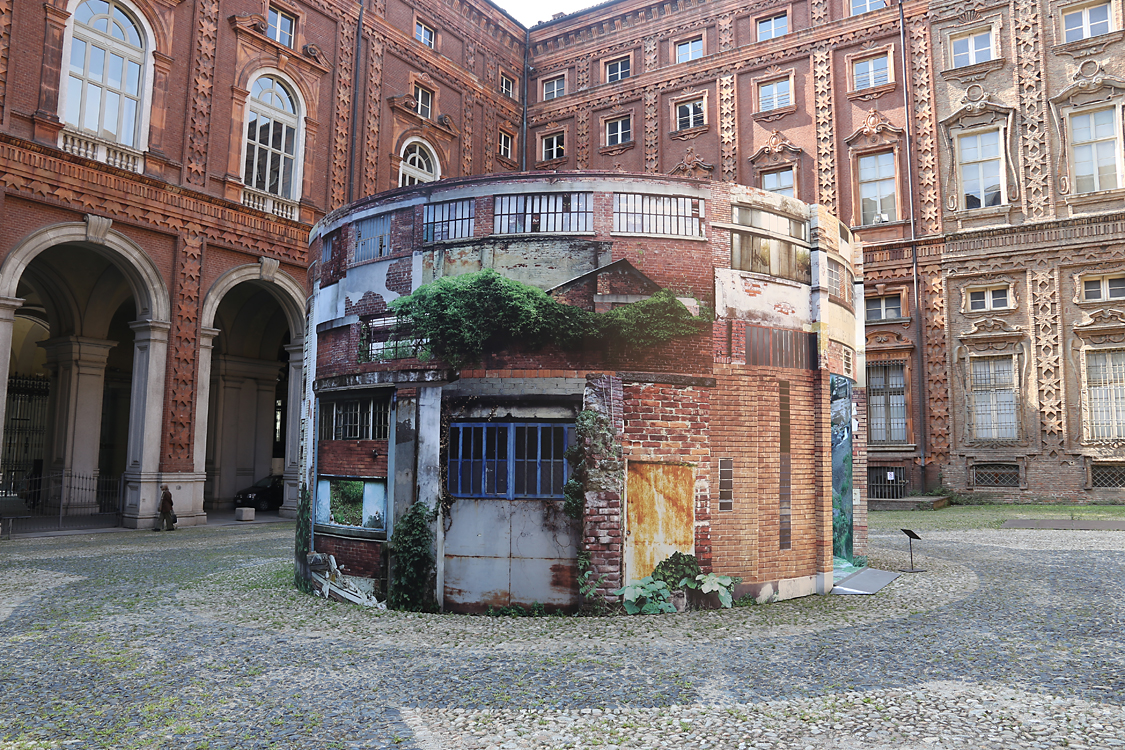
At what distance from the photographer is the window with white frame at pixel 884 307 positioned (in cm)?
2761

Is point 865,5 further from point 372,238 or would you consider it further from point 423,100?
point 372,238

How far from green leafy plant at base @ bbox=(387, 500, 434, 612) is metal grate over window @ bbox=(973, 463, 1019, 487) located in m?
Result: 22.9

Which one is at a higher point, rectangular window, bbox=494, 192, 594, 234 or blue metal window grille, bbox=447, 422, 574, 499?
rectangular window, bbox=494, 192, 594, 234

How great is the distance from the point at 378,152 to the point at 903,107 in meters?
20.2

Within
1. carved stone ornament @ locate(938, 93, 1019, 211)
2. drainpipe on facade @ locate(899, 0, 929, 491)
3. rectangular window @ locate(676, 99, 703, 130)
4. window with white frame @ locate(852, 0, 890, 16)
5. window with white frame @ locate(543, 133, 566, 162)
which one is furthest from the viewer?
window with white frame @ locate(543, 133, 566, 162)


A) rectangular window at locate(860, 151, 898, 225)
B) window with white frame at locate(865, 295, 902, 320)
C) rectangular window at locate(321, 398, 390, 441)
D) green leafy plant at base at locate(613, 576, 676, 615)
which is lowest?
green leafy plant at base at locate(613, 576, 676, 615)

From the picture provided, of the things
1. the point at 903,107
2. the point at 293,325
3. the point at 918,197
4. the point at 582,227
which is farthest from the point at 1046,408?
the point at 293,325

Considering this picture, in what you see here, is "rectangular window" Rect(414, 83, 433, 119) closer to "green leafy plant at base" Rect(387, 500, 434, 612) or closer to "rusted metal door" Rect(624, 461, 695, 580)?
"green leafy plant at base" Rect(387, 500, 434, 612)

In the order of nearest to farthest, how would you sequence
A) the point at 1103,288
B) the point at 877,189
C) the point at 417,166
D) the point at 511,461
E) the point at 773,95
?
the point at 511,461, the point at 1103,288, the point at 877,189, the point at 773,95, the point at 417,166

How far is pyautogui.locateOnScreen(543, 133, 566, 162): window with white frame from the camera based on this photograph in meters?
36.2

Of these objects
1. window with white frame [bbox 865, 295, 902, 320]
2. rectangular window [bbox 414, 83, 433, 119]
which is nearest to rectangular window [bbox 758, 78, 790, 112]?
window with white frame [bbox 865, 295, 902, 320]

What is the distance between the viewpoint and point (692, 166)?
105 ft

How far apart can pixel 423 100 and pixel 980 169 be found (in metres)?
22.0

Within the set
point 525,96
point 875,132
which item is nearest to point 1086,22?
point 875,132
